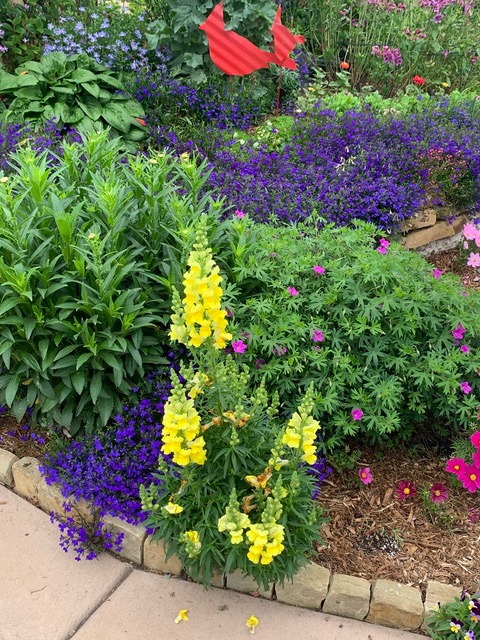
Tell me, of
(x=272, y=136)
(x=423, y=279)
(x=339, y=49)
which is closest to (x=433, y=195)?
(x=272, y=136)

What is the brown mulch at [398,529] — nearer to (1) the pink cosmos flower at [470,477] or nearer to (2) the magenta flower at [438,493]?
(2) the magenta flower at [438,493]

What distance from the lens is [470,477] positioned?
9.05 ft

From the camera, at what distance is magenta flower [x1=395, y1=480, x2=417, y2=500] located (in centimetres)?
285

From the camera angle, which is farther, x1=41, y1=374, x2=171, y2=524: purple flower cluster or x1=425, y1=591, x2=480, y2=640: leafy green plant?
x1=41, y1=374, x2=171, y2=524: purple flower cluster

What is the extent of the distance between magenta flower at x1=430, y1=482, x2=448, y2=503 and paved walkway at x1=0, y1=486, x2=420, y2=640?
0.60m

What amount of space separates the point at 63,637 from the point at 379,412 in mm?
1565

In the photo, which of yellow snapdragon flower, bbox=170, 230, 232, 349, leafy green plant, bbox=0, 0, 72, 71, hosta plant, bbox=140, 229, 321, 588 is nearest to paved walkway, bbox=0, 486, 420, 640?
hosta plant, bbox=140, 229, 321, 588

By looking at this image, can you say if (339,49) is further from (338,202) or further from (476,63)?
(338,202)

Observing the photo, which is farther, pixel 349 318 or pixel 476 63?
pixel 476 63

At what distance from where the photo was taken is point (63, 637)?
241cm

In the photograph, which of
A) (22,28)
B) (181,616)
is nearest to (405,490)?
(181,616)

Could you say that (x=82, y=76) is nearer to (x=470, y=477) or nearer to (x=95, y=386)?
(x=95, y=386)

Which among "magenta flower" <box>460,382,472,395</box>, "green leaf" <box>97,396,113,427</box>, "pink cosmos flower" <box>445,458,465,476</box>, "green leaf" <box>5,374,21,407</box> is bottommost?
"green leaf" <box>97,396,113,427</box>

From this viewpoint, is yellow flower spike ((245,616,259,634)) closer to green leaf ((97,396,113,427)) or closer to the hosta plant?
the hosta plant
